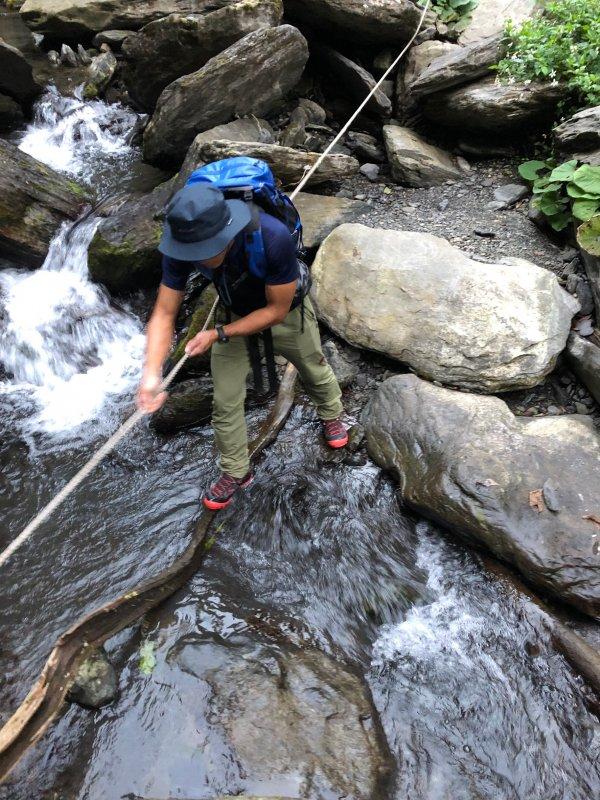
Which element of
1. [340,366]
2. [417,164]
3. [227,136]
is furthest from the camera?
[417,164]

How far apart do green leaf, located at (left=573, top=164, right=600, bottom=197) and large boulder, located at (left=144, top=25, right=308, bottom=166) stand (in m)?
4.71

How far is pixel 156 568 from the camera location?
4.47 meters

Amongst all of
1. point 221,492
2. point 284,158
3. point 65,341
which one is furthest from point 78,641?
point 284,158

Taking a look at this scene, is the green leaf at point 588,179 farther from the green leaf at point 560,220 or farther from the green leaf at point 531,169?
the green leaf at point 531,169

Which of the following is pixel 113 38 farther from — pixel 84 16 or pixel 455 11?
pixel 455 11

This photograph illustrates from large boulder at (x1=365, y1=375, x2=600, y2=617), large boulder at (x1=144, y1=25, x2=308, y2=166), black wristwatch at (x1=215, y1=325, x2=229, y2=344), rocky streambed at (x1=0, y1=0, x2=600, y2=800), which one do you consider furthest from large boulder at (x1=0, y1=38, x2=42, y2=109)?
large boulder at (x1=365, y1=375, x2=600, y2=617)

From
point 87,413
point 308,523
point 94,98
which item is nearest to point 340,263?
point 308,523

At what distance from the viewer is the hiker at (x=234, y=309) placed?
9.89 ft

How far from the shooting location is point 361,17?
829 cm

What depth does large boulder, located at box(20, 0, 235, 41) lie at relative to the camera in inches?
456

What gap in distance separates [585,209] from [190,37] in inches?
261

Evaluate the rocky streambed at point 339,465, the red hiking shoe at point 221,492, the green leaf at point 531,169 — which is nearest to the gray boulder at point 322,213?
the rocky streambed at point 339,465

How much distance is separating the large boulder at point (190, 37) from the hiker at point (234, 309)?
6.45 meters

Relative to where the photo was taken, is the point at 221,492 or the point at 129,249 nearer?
the point at 221,492
